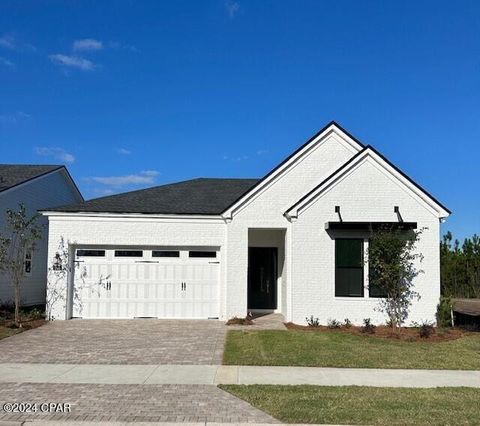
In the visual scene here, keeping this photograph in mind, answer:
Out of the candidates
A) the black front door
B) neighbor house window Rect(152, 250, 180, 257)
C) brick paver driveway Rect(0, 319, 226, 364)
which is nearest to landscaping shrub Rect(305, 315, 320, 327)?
brick paver driveway Rect(0, 319, 226, 364)

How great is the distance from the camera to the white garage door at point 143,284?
56.4 feet

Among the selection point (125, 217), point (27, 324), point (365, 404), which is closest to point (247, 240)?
point (125, 217)

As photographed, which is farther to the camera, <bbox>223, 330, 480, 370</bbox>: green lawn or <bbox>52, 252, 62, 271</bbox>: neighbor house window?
<bbox>52, 252, 62, 271</bbox>: neighbor house window

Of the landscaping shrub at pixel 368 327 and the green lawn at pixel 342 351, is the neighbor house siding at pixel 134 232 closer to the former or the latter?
the green lawn at pixel 342 351

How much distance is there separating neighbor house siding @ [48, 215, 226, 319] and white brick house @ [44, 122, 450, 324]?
0.03 metres

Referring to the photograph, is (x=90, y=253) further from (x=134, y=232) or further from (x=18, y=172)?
(x=18, y=172)

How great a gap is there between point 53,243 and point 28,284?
4.74 m

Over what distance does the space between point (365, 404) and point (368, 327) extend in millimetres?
7997

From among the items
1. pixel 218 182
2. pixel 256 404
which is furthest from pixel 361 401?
pixel 218 182

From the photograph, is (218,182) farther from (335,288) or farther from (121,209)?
(335,288)

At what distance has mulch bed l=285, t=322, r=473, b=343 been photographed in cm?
1384

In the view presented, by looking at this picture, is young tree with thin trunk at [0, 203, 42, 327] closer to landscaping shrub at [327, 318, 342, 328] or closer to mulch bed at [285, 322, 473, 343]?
mulch bed at [285, 322, 473, 343]

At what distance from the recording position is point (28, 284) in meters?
20.9

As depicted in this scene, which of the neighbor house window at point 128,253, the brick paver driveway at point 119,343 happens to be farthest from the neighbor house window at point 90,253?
the brick paver driveway at point 119,343
